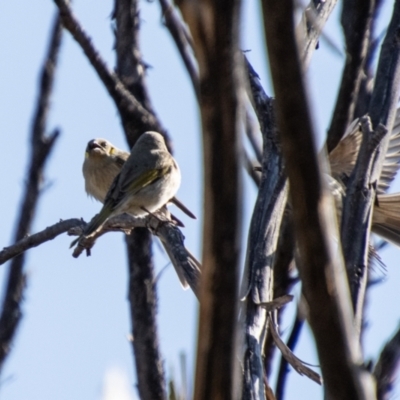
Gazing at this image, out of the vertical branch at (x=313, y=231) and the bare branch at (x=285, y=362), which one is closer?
the vertical branch at (x=313, y=231)

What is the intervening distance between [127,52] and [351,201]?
3.47m

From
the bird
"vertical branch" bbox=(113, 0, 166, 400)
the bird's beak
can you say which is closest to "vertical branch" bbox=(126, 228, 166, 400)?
"vertical branch" bbox=(113, 0, 166, 400)

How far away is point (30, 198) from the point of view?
430 centimetres

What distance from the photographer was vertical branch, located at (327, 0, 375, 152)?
4.88 metres

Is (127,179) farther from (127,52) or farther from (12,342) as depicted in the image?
(12,342)

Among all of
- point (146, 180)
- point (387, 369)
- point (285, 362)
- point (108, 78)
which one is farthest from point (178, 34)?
point (387, 369)

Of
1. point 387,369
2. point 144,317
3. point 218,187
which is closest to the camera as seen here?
point 218,187

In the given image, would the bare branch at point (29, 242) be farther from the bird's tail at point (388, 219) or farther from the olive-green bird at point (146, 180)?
the olive-green bird at point (146, 180)

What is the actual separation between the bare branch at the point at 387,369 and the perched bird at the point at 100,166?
18.9 ft

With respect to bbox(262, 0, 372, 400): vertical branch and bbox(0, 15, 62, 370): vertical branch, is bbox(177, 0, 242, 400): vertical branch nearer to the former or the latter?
bbox(262, 0, 372, 400): vertical branch

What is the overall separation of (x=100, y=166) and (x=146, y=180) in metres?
1.62

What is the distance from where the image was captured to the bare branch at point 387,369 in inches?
75.8

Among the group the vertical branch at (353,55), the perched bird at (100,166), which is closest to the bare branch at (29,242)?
the vertical branch at (353,55)

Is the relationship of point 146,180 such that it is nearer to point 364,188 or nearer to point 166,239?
point 166,239
